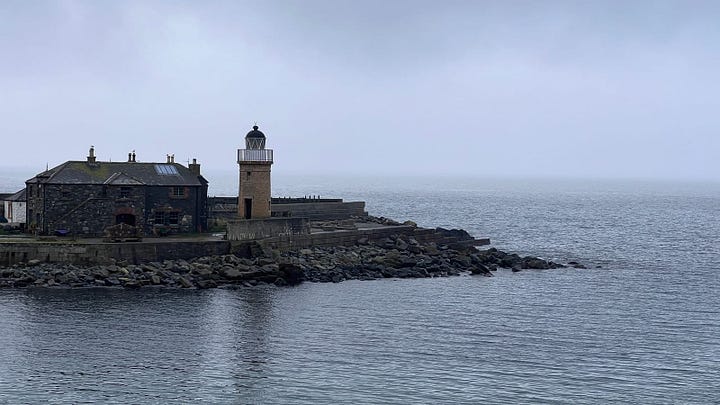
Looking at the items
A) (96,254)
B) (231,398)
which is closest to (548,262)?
(96,254)

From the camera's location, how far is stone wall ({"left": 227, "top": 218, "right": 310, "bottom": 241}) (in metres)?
62.4

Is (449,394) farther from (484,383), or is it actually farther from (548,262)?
(548,262)

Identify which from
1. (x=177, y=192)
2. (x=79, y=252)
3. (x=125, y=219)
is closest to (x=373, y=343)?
(x=79, y=252)

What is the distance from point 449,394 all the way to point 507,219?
350 feet

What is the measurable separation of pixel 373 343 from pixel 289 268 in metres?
16.3

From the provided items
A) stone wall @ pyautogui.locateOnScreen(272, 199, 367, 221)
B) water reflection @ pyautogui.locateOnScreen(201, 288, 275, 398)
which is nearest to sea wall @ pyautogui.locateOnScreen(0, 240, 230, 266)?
water reflection @ pyautogui.locateOnScreen(201, 288, 275, 398)

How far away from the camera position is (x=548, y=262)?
7469 centimetres

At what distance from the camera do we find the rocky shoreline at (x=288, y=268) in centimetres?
5519

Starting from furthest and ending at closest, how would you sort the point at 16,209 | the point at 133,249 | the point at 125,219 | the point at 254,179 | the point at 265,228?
the point at 254,179 < the point at 16,209 < the point at 265,228 < the point at 125,219 < the point at 133,249

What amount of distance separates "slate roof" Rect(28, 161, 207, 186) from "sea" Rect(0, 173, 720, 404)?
11.9m

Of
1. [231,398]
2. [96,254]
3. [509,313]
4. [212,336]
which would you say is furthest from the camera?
[96,254]

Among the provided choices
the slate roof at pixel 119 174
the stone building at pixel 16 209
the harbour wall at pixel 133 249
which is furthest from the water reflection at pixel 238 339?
the stone building at pixel 16 209

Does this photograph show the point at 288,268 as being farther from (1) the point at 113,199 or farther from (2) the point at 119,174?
(2) the point at 119,174

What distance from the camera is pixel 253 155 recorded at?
224ft
